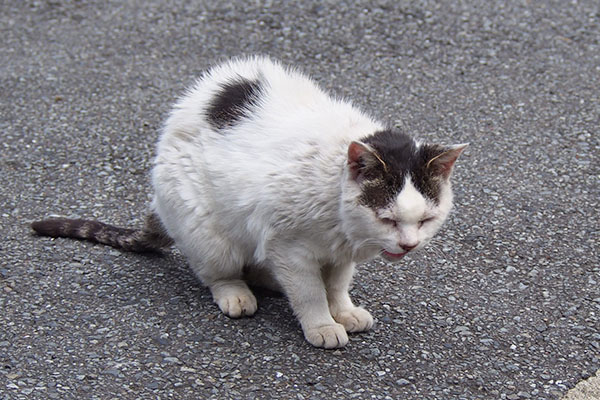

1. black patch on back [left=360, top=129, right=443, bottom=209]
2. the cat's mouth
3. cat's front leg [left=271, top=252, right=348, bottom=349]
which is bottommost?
cat's front leg [left=271, top=252, right=348, bottom=349]

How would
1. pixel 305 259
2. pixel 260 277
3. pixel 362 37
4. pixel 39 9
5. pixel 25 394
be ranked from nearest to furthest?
pixel 25 394 < pixel 305 259 < pixel 260 277 < pixel 362 37 < pixel 39 9

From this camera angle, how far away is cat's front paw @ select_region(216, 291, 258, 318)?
3889 mm

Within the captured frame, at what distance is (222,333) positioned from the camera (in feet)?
12.4

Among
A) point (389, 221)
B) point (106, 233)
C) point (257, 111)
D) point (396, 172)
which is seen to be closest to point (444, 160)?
point (396, 172)

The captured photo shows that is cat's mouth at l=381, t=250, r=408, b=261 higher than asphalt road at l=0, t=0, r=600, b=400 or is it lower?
higher

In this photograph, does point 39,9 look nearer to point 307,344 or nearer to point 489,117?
point 489,117

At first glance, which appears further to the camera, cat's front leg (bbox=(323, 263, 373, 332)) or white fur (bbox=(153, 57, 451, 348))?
cat's front leg (bbox=(323, 263, 373, 332))

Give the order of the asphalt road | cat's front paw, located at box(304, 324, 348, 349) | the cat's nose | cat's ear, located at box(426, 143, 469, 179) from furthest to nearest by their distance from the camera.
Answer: cat's front paw, located at box(304, 324, 348, 349) < the asphalt road < cat's ear, located at box(426, 143, 469, 179) < the cat's nose

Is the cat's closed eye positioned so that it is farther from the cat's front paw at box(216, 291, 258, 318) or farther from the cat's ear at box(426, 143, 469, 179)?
the cat's front paw at box(216, 291, 258, 318)

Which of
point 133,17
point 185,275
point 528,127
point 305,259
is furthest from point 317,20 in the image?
point 305,259

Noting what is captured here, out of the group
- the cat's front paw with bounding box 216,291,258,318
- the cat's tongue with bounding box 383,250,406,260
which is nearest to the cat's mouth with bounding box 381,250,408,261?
the cat's tongue with bounding box 383,250,406,260

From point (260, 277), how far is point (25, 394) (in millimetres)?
1362

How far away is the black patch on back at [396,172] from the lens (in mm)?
3309

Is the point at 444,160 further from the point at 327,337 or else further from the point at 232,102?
the point at 232,102
